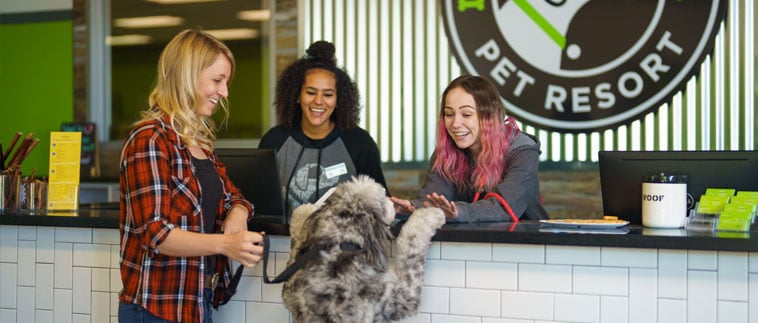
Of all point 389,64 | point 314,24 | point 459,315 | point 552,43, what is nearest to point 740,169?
point 459,315

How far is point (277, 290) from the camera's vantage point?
2330mm

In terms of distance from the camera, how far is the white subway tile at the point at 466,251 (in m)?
2.16

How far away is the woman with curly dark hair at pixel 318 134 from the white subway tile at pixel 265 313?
1.00 metres

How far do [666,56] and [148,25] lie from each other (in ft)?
9.69

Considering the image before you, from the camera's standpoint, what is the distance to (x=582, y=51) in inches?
162

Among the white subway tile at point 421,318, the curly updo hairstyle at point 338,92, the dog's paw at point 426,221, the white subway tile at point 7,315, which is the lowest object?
the white subway tile at point 7,315

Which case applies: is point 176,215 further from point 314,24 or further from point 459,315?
point 314,24

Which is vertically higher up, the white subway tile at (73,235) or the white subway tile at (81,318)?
the white subway tile at (73,235)

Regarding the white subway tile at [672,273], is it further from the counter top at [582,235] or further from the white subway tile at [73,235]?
the white subway tile at [73,235]

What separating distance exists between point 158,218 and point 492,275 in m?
0.84

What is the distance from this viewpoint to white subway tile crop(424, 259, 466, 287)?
86.0 inches

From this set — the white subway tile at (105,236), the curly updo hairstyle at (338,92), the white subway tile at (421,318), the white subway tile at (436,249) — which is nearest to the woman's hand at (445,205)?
the white subway tile at (436,249)

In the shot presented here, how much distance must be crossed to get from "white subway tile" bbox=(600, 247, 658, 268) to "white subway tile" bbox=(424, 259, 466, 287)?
0.35 metres

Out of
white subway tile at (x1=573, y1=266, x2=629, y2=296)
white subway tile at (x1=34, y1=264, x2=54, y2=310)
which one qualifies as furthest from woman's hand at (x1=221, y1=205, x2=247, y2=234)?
white subway tile at (x1=573, y1=266, x2=629, y2=296)
